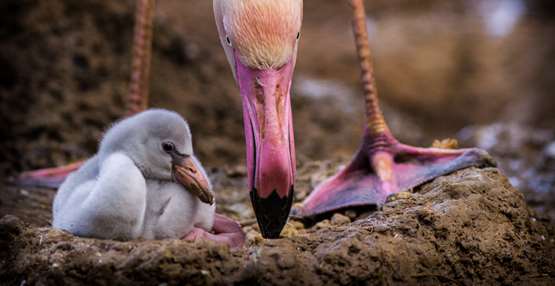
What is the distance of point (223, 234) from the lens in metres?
2.42

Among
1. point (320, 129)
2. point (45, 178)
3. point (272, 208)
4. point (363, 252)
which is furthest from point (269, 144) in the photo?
point (320, 129)

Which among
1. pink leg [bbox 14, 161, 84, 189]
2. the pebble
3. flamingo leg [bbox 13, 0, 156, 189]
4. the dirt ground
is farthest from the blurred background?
the pebble

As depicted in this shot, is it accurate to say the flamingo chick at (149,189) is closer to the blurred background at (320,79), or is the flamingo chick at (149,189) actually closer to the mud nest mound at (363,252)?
the mud nest mound at (363,252)

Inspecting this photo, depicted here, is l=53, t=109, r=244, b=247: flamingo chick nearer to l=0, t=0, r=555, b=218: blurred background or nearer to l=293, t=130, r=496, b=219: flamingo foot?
l=293, t=130, r=496, b=219: flamingo foot

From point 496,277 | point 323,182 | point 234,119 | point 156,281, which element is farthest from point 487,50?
point 156,281

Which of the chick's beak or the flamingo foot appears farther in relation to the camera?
the flamingo foot

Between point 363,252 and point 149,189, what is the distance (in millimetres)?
704

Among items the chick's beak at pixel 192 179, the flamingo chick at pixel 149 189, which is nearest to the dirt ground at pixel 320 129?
the flamingo chick at pixel 149 189

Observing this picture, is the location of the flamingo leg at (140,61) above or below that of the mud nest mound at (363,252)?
above

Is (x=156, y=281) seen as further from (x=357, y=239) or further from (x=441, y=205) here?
(x=441, y=205)

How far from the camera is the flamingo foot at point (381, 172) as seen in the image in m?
2.81

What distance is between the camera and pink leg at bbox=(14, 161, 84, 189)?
3.48 meters

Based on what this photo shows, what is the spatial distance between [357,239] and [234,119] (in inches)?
124

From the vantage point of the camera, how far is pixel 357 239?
217 centimetres
